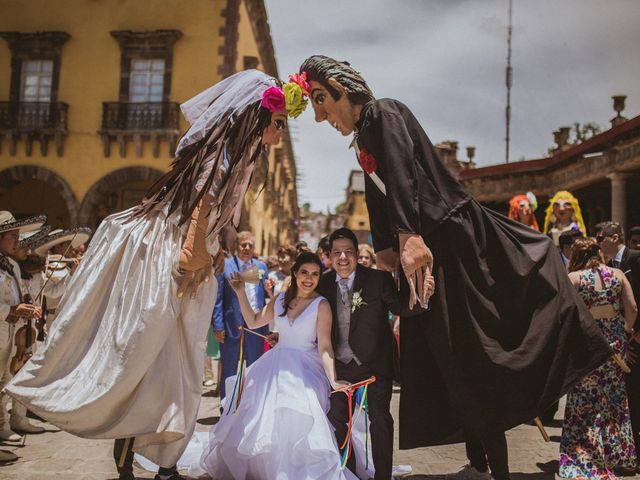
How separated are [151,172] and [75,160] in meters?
2.61

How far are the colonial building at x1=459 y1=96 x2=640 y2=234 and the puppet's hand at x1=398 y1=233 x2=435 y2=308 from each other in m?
12.1

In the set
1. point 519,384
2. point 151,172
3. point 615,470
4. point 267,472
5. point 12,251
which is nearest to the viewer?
point 519,384

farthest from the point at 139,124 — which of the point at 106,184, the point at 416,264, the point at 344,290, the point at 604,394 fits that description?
the point at 416,264

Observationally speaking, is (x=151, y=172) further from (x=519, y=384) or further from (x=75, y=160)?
(x=519, y=384)

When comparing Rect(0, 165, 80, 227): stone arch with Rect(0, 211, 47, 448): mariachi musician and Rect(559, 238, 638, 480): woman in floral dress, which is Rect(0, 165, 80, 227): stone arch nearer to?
Rect(0, 211, 47, 448): mariachi musician

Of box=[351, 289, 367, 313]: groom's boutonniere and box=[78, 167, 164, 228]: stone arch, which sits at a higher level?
A: box=[78, 167, 164, 228]: stone arch

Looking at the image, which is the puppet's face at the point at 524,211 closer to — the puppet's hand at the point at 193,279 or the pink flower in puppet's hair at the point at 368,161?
the pink flower in puppet's hair at the point at 368,161

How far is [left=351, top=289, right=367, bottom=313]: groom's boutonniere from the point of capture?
13.6ft

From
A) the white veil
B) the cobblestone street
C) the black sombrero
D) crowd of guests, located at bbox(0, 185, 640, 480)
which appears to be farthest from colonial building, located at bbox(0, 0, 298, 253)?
the white veil

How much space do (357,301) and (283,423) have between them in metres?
0.98

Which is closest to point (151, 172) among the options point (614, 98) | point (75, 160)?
point (75, 160)

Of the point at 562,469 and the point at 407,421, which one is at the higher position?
the point at 407,421

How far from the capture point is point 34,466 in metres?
4.24

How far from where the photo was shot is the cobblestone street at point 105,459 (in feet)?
13.5
